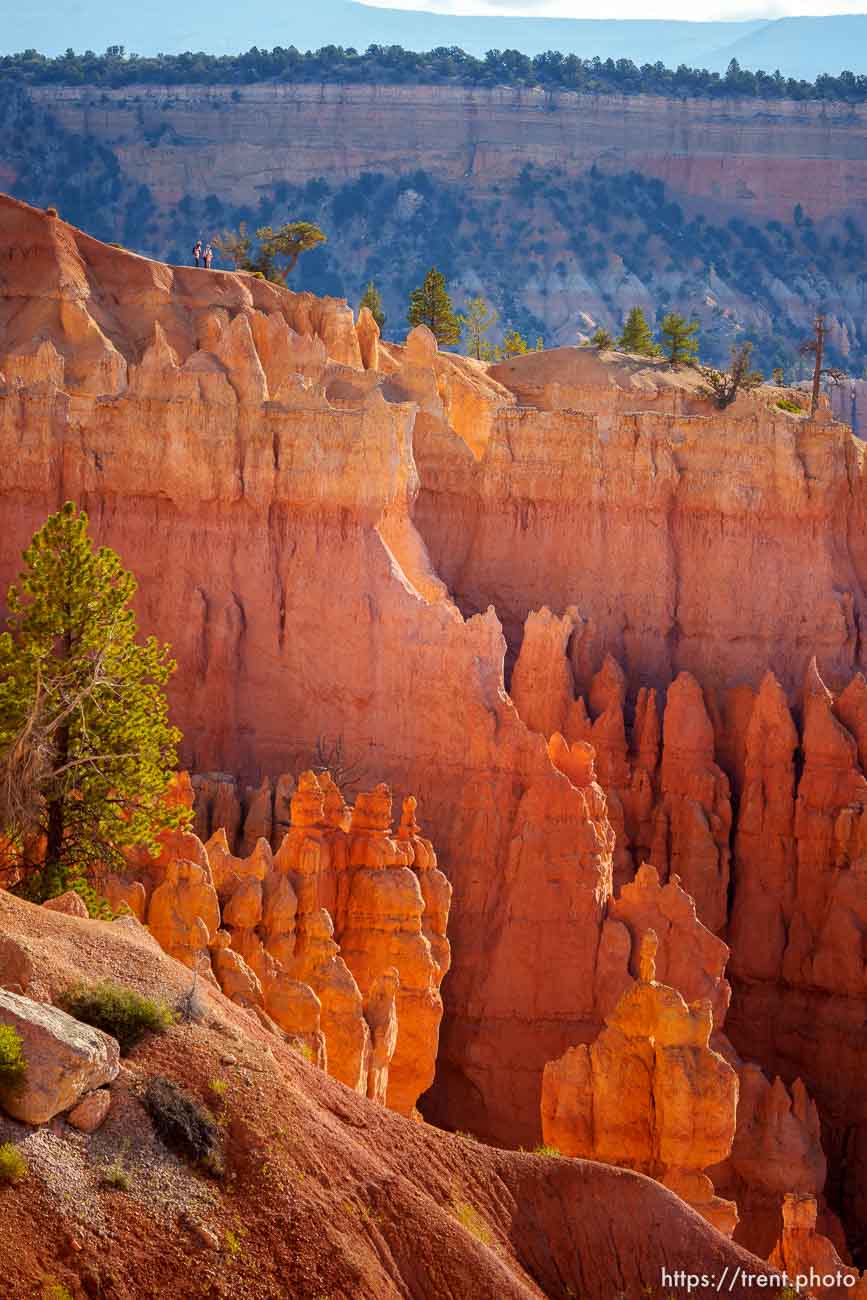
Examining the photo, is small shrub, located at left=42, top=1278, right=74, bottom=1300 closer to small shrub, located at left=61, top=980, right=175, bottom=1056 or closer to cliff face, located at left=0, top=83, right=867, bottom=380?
small shrub, located at left=61, top=980, right=175, bottom=1056

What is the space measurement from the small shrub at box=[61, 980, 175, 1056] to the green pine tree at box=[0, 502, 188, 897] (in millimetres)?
7421

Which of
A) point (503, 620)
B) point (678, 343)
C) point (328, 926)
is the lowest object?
point (328, 926)

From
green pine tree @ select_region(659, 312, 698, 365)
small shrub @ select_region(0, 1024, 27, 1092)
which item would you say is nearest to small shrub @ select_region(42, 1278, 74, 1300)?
small shrub @ select_region(0, 1024, 27, 1092)

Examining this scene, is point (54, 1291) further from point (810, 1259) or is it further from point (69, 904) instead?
point (810, 1259)

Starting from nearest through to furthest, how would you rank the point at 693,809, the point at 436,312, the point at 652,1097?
the point at 652,1097, the point at 693,809, the point at 436,312

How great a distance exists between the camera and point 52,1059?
16.3 metres

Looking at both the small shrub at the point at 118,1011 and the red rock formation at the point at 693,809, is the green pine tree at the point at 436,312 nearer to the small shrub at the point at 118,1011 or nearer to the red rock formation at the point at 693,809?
the red rock formation at the point at 693,809

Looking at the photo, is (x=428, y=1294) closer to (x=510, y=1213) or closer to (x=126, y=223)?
(x=510, y=1213)

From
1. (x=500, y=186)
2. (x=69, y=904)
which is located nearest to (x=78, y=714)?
(x=69, y=904)

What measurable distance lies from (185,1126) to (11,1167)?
156 cm

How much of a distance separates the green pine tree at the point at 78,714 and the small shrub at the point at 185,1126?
833cm

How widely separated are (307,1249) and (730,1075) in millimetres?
10067

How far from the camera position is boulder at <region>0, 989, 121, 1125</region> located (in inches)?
639

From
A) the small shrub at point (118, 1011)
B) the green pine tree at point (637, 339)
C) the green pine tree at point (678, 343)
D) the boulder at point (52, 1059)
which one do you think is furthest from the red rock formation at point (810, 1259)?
the green pine tree at point (637, 339)
